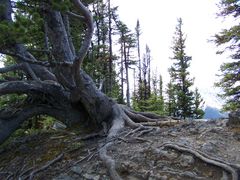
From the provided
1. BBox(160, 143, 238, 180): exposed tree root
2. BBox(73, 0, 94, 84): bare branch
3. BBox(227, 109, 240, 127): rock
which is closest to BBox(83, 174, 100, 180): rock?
BBox(160, 143, 238, 180): exposed tree root

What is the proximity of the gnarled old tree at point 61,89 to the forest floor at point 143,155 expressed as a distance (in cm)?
62

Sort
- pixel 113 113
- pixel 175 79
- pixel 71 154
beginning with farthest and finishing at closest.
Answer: pixel 175 79
pixel 113 113
pixel 71 154

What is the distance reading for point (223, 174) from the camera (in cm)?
531

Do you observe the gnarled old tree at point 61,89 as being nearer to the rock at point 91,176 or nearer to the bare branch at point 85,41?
the bare branch at point 85,41

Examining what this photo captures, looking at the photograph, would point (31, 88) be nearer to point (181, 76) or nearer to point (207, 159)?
point (207, 159)

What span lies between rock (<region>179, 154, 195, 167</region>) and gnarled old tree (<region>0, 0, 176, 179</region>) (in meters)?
1.77

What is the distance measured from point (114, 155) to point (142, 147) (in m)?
0.59

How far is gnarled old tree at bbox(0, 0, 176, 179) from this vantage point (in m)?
8.01

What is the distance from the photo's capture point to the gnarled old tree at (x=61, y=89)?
26.3 feet

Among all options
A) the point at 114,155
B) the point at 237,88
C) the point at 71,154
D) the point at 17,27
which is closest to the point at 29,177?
the point at 71,154

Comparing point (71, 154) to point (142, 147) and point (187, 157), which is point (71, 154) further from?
point (187, 157)

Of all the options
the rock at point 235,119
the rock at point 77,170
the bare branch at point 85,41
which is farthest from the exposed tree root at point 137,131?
the bare branch at point 85,41

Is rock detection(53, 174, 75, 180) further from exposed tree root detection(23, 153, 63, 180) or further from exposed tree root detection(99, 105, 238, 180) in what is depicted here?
exposed tree root detection(99, 105, 238, 180)

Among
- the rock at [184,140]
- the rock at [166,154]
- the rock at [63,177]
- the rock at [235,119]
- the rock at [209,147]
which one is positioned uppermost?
the rock at [235,119]
